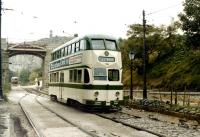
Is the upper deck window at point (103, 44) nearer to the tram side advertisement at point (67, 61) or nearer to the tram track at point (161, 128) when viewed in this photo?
the tram side advertisement at point (67, 61)

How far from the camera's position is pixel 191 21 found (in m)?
29.3

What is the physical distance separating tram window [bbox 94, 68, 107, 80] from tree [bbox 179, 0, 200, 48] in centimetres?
889

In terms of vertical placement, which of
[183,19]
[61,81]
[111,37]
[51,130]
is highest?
[183,19]

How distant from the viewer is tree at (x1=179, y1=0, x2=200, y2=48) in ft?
95.2

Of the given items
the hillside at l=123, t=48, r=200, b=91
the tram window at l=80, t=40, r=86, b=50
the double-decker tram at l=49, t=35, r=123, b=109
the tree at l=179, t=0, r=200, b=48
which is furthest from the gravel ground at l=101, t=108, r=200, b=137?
the hillside at l=123, t=48, r=200, b=91

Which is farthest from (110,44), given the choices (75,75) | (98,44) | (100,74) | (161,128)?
(161,128)

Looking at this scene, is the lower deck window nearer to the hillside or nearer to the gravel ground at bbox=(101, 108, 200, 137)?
the gravel ground at bbox=(101, 108, 200, 137)

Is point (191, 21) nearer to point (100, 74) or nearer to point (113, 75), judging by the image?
point (113, 75)

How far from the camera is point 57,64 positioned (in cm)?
3209

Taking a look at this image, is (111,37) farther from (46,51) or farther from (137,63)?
(46,51)

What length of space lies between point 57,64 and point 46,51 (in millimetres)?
55779

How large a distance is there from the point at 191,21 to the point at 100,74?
9202mm

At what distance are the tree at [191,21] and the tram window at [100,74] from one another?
889 cm

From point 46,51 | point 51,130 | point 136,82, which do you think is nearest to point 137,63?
point 136,82
